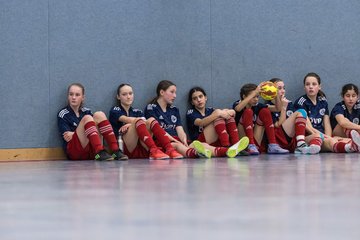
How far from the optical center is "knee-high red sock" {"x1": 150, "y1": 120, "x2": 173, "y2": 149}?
23.1ft

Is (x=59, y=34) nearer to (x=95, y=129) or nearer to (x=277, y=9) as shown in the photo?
(x=95, y=129)

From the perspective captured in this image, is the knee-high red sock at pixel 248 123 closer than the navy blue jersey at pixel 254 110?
Yes

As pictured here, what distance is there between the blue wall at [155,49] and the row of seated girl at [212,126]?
8.9 inches

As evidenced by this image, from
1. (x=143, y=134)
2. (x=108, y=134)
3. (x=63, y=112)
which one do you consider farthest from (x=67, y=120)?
(x=143, y=134)

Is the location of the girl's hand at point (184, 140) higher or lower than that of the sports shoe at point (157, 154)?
higher

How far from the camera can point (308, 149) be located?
765 cm

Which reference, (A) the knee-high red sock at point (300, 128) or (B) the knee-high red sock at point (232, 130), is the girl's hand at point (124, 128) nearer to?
(B) the knee-high red sock at point (232, 130)

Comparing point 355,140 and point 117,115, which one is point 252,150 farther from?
point 117,115

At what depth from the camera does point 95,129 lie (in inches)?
267

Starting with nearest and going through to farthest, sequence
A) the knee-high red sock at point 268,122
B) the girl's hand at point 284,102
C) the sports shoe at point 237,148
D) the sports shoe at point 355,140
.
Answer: the sports shoe at point 237,148
the sports shoe at point 355,140
the knee-high red sock at point 268,122
the girl's hand at point 284,102

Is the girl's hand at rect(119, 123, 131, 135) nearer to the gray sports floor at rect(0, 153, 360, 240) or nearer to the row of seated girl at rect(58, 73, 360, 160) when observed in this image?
the row of seated girl at rect(58, 73, 360, 160)

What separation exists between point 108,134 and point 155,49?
56.8 inches

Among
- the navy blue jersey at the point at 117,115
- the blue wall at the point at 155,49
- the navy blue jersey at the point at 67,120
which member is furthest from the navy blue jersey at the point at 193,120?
the navy blue jersey at the point at 67,120

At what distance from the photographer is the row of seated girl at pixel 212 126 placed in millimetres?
7008
